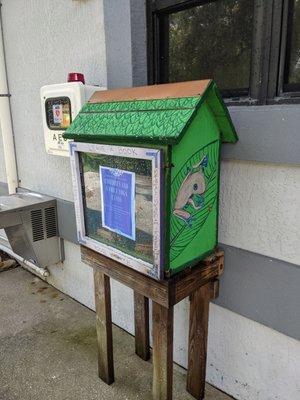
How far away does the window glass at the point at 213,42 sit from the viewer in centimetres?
166

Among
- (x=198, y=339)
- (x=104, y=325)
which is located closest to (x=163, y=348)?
(x=198, y=339)

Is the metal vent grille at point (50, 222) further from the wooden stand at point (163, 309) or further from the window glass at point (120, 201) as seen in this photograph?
the window glass at point (120, 201)

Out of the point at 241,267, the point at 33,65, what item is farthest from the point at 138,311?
the point at 33,65

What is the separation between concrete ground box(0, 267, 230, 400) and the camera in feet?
6.60

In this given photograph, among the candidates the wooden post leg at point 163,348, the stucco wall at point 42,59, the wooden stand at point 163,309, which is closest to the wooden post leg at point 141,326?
the wooden stand at point 163,309

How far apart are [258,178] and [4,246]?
2702 mm

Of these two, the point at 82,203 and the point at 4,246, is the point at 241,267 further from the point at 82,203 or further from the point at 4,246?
the point at 4,246

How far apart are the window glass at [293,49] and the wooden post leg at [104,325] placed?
1330 millimetres

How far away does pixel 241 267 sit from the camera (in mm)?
1727

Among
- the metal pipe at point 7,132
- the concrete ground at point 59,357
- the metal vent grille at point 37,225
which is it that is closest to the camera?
the concrete ground at point 59,357

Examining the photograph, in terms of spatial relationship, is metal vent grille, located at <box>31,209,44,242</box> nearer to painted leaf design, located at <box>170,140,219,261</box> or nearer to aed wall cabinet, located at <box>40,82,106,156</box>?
aed wall cabinet, located at <box>40,82,106,156</box>

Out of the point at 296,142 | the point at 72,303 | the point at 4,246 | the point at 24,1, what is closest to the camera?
the point at 296,142

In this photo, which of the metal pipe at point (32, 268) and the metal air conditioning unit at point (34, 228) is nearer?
the metal air conditioning unit at point (34, 228)

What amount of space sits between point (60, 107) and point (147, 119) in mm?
1085
